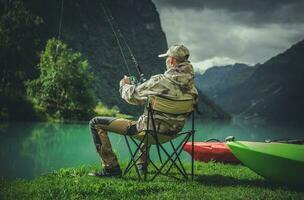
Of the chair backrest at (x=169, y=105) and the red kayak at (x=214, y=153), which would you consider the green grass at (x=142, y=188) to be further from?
the red kayak at (x=214, y=153)

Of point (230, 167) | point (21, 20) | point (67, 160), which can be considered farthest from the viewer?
point (21, 20)

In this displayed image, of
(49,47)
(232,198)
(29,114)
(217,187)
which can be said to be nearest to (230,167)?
(217,187)

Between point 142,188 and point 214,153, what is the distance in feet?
15.8

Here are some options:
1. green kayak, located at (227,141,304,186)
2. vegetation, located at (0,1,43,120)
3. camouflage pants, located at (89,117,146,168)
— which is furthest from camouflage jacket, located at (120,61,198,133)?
vegetation, located at (0,1,43,120)

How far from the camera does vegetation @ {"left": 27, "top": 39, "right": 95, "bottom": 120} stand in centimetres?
5119

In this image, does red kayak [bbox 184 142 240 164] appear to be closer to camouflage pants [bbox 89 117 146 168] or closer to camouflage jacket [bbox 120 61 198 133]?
camouflage jacket [bbox 120 61 198 133]

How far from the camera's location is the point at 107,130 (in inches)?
304

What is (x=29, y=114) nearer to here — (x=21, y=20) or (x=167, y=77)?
(x=21, y=20)

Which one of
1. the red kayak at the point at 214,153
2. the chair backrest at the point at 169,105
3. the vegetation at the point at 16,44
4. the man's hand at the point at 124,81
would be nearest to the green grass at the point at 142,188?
the chair backrest at the point at 169,105

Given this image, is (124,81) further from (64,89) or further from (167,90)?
(64,89)

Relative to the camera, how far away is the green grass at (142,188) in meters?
6.22

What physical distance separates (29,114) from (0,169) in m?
33.3

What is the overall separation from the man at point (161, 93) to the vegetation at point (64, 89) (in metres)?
42.9

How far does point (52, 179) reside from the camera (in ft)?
25.2
